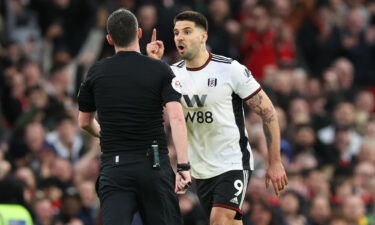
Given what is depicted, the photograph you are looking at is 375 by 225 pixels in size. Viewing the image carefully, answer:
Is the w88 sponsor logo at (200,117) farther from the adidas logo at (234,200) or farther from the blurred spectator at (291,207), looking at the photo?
the blurred spectator at (291,207)

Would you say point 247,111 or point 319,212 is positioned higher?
point 247,111

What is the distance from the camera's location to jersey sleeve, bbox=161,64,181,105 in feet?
30.2

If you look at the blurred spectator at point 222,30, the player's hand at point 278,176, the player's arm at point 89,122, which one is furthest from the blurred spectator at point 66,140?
the player's arm at point 89,122

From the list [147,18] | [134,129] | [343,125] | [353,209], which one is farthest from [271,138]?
[343,125]

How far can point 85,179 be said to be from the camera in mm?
15172

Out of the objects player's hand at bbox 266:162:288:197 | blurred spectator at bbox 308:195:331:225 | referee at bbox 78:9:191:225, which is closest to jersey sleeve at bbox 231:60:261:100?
player's hand at bbox 266:162:288:197

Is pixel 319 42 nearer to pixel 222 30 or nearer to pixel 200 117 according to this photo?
pixel 222 30

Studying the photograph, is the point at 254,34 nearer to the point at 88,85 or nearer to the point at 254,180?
the point at 254,180

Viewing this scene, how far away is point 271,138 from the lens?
415 inches

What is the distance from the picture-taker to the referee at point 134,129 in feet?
30.2

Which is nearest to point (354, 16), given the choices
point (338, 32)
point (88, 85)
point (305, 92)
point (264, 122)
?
point (338, 32)

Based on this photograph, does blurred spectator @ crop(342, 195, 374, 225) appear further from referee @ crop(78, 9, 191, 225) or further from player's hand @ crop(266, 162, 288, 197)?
referee @ crop(78, 9, 191, 225)

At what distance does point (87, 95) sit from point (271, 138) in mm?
1955

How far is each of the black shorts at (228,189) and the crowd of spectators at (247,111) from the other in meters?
2.92
